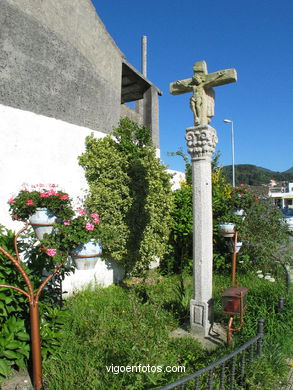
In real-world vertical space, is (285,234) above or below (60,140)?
below

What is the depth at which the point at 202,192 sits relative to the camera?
377 centimetres

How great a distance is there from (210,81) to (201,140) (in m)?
0.82

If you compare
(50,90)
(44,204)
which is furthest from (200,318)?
(50,90)

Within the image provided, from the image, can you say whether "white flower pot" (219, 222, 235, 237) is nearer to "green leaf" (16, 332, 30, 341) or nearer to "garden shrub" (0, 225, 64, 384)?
"garden shrub" (0, 225, 64, 384)

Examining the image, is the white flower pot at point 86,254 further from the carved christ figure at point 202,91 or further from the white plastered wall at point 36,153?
the carved christ figure at point 202,91

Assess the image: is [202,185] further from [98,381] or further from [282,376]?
[98,381]

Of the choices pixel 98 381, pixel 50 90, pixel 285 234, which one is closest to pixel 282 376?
pixel 98 381

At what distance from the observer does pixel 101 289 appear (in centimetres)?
552

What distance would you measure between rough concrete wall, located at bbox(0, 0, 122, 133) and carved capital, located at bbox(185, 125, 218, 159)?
2.66 meters

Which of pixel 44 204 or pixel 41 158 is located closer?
pixel 44 204

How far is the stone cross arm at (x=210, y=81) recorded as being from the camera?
367cm

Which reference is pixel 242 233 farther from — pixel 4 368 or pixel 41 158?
pixel 4 368

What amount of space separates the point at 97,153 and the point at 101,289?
8.74 ft

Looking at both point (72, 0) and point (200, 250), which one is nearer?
point (200, 250)
